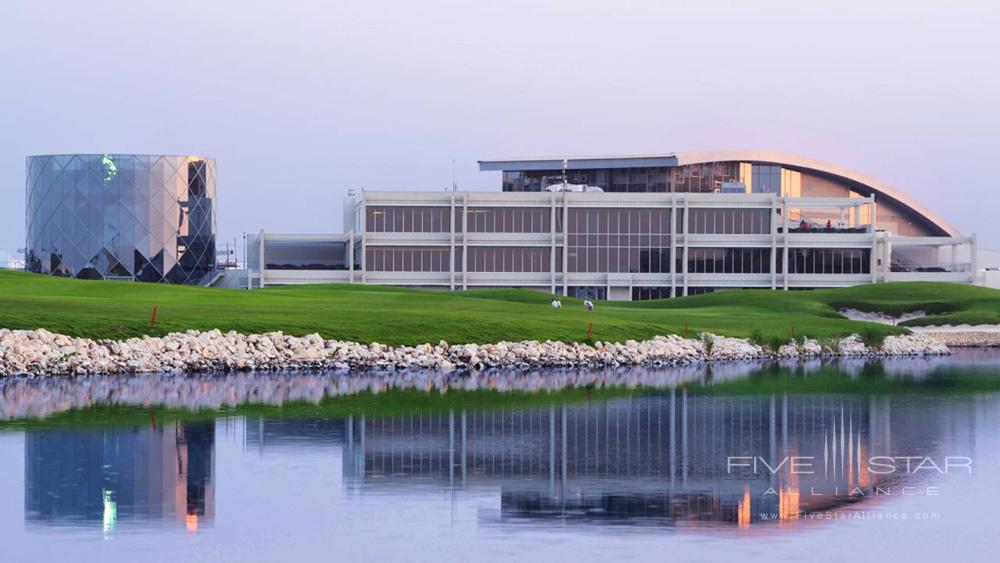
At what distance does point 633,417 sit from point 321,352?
2075cm

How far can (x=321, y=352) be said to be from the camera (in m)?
57.7

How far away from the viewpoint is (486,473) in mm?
28719

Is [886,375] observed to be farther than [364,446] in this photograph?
Yes

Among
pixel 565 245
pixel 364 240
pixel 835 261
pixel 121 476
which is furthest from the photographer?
pixel 835 261

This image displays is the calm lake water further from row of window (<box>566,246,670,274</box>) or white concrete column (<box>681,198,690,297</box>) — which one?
row of window (<box>566,246,670,274</box>)

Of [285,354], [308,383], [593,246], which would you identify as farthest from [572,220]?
[308,383]

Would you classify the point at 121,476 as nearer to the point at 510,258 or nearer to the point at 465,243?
the point at 465,243

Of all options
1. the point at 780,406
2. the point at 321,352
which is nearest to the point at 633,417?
the point at 780,406

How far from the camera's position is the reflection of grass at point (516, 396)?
37938mm

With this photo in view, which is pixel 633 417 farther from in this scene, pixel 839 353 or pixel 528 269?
pixel 528 269

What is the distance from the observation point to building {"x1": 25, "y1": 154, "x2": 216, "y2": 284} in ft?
427

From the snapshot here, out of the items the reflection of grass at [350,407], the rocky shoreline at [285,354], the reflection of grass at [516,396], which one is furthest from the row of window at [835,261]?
the reflection of grass at [350,407]

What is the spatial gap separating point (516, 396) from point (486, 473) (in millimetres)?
17518

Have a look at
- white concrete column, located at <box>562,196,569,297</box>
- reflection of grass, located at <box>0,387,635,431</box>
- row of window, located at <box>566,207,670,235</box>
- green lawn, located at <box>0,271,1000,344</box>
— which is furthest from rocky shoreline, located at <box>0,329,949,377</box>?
row of window, located at <box>566,207,670,235</box>
